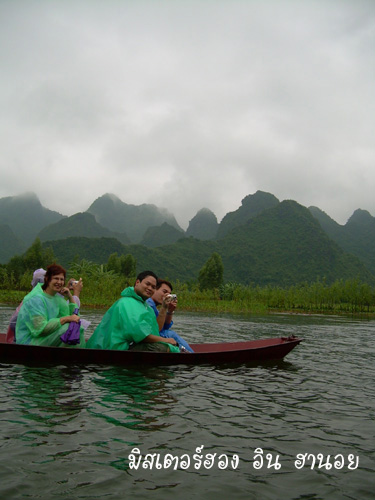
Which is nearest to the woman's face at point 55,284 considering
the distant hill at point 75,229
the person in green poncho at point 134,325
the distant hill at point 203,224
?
the person in green poncho at point 134,325

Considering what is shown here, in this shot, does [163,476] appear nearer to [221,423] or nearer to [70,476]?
[70,476]

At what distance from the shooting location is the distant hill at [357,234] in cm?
10050

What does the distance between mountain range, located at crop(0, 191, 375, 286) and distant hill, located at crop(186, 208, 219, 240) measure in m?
0.31

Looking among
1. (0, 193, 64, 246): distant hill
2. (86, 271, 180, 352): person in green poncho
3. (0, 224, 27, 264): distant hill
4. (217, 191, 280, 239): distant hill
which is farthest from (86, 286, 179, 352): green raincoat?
(0, 193, 64, 246): distant hill

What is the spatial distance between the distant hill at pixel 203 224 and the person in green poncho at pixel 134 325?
126m

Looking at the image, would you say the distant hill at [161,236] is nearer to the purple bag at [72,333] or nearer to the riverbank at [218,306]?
the riverbank at [218,306]

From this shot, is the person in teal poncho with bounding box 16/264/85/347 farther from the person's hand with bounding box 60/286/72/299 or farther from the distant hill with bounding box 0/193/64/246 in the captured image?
the distant hill with bounding box 0/193/64/246

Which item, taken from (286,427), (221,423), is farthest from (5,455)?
(286,427)

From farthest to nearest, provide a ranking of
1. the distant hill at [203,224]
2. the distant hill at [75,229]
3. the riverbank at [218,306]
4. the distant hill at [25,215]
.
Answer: the distant hill at [203,224] → the distant hill at [25,215] → the distant hill at [75,229] → the riverbank at [218,306]

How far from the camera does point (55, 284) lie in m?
7.29

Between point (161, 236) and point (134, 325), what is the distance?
11201 cm

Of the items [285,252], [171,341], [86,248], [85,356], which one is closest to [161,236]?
[86,248]

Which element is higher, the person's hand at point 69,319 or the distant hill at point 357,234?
the distant hill at point 357,234

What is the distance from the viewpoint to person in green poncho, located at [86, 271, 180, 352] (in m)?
7.09
